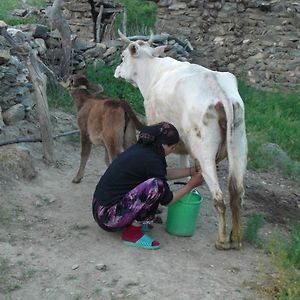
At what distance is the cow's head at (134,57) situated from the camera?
7.25 m

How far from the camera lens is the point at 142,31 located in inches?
579

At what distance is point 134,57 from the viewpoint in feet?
24.0

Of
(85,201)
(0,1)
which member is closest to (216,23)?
(85,201)

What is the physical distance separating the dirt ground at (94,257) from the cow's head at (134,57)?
1452mm

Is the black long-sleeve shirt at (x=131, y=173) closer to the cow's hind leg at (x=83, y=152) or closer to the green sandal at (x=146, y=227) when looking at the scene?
the green sandal at (x=146, y=227)

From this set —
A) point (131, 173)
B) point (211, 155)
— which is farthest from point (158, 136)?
point (211, 155)

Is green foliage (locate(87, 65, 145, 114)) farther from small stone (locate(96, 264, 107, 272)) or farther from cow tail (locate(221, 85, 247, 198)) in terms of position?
small stone (locate(96, 264, 107, 272))

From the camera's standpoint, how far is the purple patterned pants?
5195 mm

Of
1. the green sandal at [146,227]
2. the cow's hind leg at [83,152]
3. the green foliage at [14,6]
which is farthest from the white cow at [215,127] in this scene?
the green foliage at [14,6]

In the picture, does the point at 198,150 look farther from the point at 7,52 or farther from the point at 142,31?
the point at 142,31

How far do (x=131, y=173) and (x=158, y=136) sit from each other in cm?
40

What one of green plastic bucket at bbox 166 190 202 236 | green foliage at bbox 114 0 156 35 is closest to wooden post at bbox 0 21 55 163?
green plastic bucket at bbox 166 190 202 236

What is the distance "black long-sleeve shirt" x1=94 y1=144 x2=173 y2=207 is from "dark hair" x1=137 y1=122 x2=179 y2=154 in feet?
0.18

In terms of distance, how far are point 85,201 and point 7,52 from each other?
262cm
